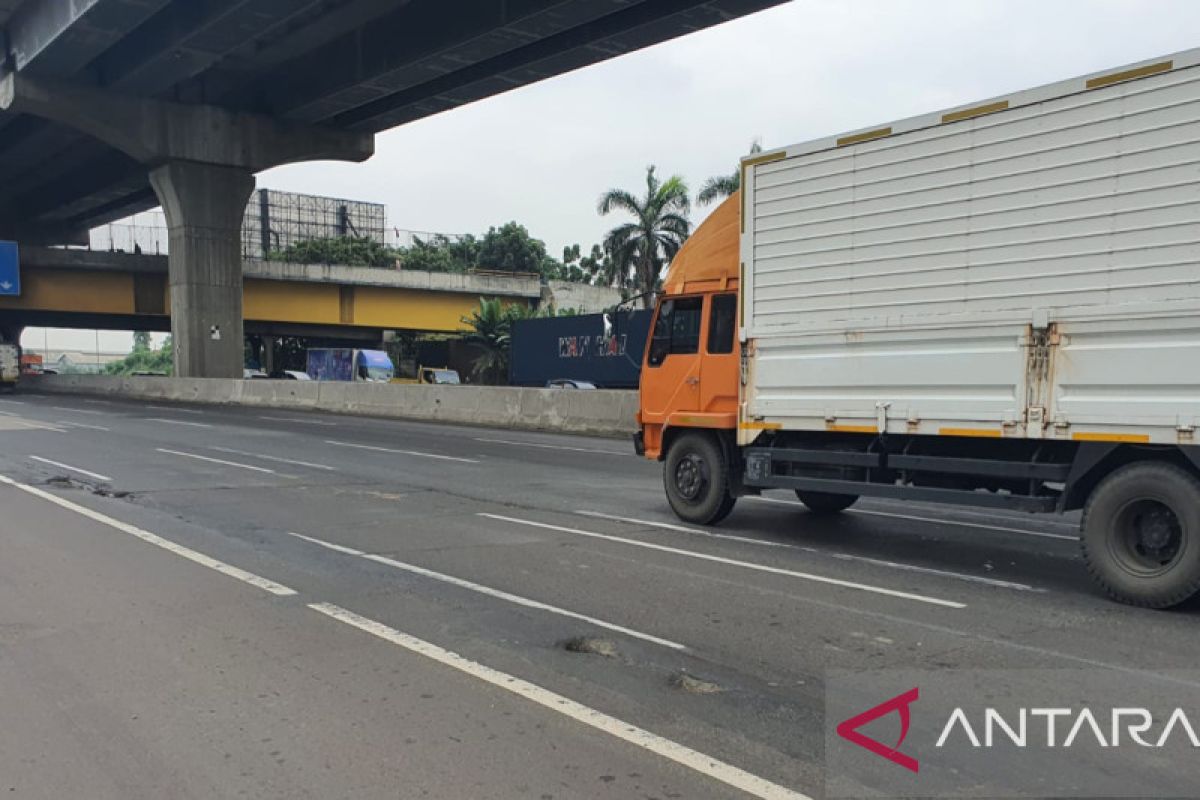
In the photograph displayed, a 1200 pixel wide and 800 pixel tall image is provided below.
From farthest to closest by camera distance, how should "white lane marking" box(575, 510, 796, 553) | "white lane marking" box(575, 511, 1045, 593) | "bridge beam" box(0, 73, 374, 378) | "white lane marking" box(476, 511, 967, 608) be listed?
"bridge beam" box(0, 73, 374, 378)
"white lane marking" box(575, 510, 796, 553)
"white lane marking" box(575, 511, 1045, 593)
"white lane marking" box(476, 511, 967, 608)

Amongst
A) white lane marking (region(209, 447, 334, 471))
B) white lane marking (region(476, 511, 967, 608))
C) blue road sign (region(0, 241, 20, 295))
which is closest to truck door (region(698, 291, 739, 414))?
white lane marking (region(476, 511, 967, 608))

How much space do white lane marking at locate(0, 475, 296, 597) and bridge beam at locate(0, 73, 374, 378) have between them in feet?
93.1

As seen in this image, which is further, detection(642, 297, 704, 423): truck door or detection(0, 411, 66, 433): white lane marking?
detection(0, 411, 66, 433): white lane marking

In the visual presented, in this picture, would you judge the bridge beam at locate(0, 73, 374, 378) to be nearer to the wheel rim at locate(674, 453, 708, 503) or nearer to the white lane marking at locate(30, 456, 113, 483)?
the white lane marking at locate(30, 456, 113, 483)

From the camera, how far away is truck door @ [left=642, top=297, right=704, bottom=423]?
999 centimetres

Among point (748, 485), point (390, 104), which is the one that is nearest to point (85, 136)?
point (390, 104)

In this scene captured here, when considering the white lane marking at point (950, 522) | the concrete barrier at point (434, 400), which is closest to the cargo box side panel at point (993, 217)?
the white lane marking at point (950, 522)

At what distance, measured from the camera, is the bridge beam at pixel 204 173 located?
35.7 m

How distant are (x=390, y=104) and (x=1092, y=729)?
3509 cm

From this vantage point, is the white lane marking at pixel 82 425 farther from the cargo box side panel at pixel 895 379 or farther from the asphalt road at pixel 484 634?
the cargo box side panel at pixel 895 379

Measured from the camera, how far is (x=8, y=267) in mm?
45531

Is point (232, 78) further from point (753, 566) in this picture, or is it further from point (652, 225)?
point (753, 566)

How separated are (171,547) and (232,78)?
31.7 meters

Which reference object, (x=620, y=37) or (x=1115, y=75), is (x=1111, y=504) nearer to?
(x=1115, y=75)
